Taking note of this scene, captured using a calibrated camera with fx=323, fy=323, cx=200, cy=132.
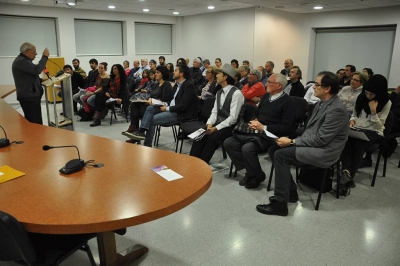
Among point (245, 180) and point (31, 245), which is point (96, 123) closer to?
point (245, 180)

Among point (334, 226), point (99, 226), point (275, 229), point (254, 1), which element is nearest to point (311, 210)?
point (334, 226)

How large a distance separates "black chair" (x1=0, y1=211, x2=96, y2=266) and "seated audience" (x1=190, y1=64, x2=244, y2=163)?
215 centimetres

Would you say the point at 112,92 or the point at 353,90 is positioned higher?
the point at 353,90

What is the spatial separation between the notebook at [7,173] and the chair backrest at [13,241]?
0.43 meters

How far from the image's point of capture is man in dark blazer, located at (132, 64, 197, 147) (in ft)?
13.9

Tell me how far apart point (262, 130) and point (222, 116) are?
71 centimetres

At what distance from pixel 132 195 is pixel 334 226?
1891mm

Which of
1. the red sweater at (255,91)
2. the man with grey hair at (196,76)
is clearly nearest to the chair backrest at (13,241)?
the red sweater at (255,91)

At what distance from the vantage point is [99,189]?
159cm

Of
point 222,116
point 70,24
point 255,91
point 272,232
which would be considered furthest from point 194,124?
point 70,24

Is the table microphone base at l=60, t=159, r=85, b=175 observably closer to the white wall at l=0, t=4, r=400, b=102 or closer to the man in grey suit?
the man in grey suit

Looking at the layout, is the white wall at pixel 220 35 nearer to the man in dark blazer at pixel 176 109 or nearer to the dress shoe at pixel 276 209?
the man in dark blazer at pixel 176 109

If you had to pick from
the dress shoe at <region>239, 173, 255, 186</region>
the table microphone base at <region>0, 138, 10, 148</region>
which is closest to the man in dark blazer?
the dress shoe at <region>239, 173, 255, 186</region>

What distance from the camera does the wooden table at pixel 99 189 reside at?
132 centimetres
